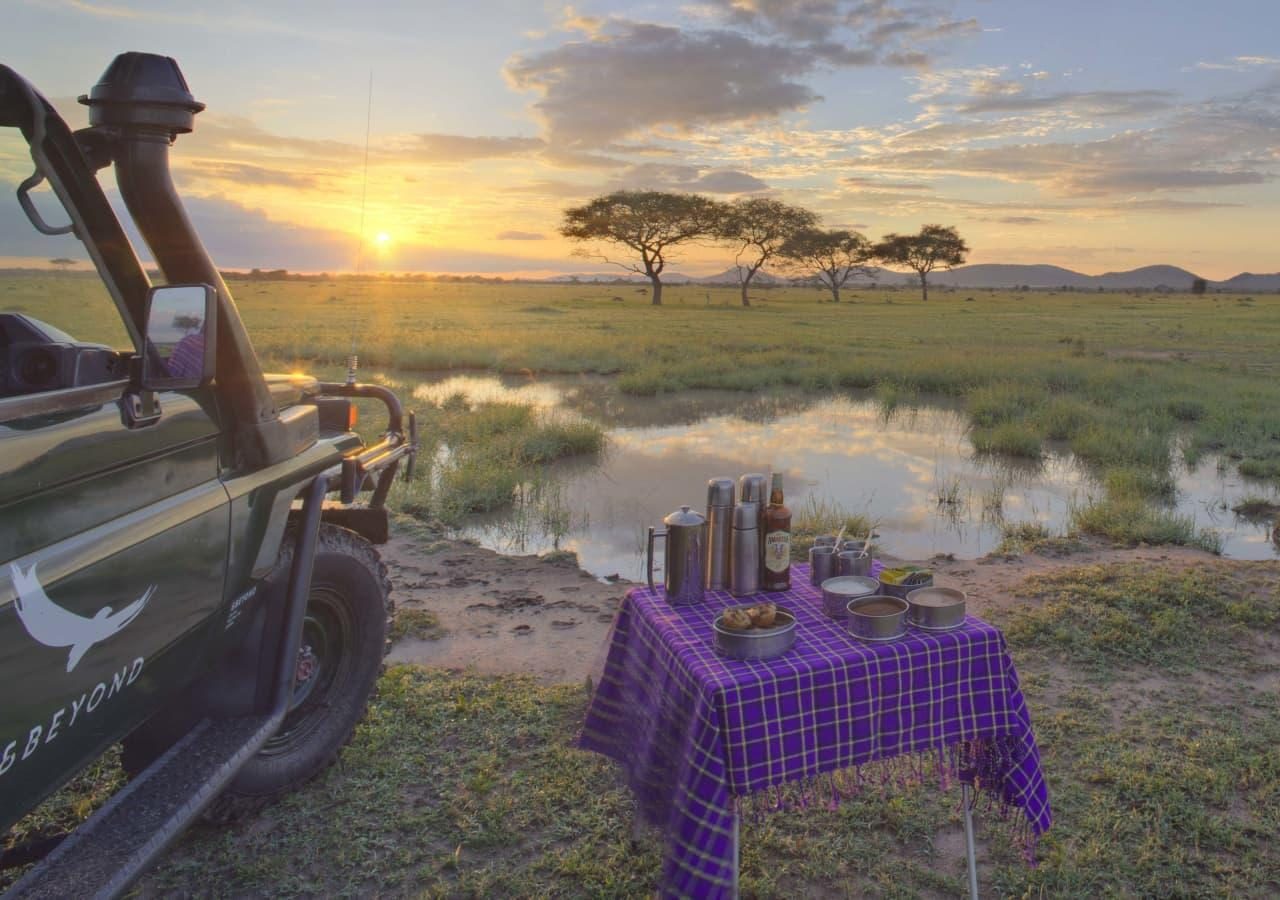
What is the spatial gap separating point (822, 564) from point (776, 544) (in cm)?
22

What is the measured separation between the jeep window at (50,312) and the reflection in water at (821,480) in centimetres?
517

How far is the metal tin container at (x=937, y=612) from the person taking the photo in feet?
9.07

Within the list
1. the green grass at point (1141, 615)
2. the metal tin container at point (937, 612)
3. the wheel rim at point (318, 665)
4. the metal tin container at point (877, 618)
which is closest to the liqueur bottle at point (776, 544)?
the metal tin container at point (877, 618)

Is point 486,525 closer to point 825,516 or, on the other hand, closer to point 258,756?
point 825,516

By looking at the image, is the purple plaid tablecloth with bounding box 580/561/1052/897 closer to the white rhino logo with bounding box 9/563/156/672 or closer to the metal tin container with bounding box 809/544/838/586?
the metal tin container with bounding box 809/544/838/586

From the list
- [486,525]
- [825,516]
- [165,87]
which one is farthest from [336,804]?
[825,516]

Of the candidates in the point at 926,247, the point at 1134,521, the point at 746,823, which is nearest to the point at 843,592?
the point at 746,823

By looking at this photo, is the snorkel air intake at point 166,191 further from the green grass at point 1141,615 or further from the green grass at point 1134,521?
the green grass at point 1134,521

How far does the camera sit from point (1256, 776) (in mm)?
3822

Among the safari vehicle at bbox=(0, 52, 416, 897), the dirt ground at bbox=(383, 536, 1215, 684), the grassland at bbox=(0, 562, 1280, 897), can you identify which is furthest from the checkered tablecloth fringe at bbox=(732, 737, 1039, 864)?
the dirt ground at bbox=(383, 536, 1215, 684)

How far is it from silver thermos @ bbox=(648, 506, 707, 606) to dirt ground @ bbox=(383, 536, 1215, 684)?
2039 mm

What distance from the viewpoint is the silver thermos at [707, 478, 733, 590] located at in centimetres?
304

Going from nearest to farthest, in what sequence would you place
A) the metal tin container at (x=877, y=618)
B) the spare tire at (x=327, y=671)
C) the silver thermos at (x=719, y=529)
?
the metal tin container at (x=877, y=618) < the silver thermos at (x=719, y=529) < the spare tire at (x=327, y=671)

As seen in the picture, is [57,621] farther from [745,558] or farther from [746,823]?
[746,823]
